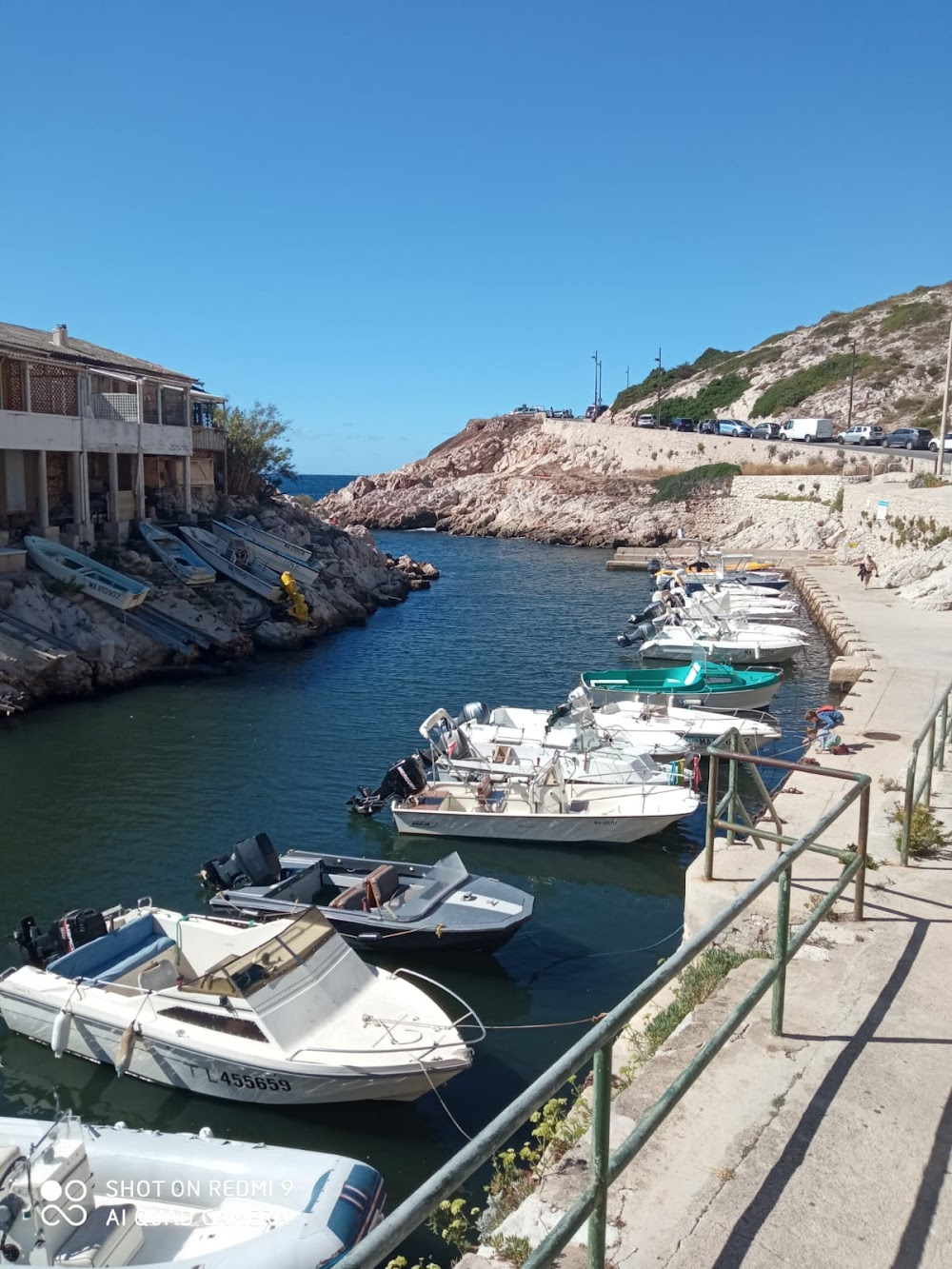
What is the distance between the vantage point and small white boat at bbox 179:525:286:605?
39.0 meters

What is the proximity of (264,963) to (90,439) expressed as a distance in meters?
30.2

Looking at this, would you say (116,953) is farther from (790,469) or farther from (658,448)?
(658,448)

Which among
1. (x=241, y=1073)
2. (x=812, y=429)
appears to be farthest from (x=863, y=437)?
(x=241, y=1073)

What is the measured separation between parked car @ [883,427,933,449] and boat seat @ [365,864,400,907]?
6342cm

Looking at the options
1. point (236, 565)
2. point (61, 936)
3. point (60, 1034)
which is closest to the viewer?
point (60, 1034)

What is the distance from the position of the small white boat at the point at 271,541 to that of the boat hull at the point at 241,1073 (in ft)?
107

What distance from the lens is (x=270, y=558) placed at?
41.8 meters

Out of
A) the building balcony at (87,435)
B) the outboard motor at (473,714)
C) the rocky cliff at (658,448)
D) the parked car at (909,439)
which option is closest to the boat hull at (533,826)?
the outboard motor at (473,714)

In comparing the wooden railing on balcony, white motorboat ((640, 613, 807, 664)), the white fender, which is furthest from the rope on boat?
the wooden railing on balcony

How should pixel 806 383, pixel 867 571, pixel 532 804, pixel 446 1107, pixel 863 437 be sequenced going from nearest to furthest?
pixel 446 1107, pixel 532 804, pixel 867 571, pixel 863 437, pixel 806 383

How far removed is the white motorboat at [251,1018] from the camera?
10.4m

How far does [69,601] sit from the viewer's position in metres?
30.8

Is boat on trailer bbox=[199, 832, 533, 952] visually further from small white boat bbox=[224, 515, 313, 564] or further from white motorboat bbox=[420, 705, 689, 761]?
small white boat bbox=[224, 515, 313, 564]

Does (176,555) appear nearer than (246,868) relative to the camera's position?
No
